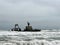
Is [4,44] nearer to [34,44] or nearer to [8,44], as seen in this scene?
[8,44]

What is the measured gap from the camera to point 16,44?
33469 millimetres

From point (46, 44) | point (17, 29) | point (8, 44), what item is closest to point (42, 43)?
point (46, 44)

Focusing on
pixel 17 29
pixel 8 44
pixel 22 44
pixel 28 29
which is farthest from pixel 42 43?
pixel 17 29

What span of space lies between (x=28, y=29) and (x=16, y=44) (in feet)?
209

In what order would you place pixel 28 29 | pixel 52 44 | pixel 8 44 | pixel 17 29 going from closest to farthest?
1. pixel 8 44
2. pixel 52 44
3. pixel 28 29
4. pixel 17 29

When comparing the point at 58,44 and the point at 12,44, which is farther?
the point at 58,44

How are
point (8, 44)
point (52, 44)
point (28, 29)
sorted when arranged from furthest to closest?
point (28, 29) → point (52, 44) → point (8, 44)

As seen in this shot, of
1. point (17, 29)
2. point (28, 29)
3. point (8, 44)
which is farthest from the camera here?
point (17, 29)

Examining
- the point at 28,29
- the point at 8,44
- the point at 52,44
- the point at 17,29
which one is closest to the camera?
the point at 8,44

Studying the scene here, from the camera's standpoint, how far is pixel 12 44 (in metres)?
33.0

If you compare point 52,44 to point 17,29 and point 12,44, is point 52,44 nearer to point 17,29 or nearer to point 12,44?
point 12,44

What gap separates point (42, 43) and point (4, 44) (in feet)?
19.5

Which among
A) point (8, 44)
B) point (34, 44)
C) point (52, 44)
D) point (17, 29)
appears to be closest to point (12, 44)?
point (8, 44)

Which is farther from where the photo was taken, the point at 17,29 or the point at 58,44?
the point at 17,29
